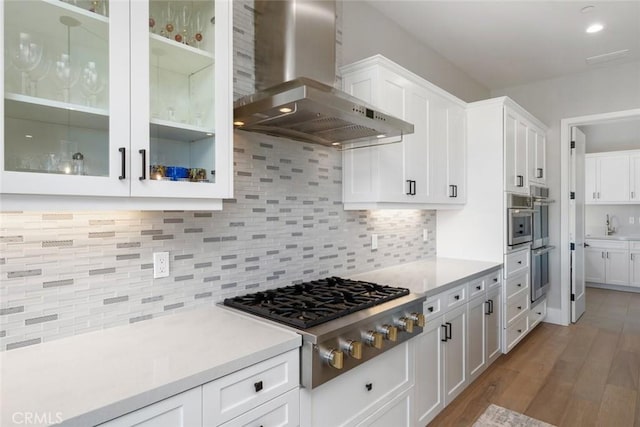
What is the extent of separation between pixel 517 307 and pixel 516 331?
0.23m

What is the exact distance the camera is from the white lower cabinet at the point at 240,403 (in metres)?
1.05

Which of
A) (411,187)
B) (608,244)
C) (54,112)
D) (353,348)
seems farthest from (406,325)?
(608,244)

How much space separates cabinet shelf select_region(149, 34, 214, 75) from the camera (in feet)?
4.44

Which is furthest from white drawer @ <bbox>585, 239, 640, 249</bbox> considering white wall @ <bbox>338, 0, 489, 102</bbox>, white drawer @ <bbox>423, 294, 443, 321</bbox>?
white drawer @ <bbox>423, 294, 443, 321</bbox>

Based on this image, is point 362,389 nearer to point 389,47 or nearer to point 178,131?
point 178,131

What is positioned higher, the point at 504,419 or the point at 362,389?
the point at 362,389

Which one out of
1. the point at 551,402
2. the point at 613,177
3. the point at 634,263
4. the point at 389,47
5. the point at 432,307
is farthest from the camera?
the point at 613,177

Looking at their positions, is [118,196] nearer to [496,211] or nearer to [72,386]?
[72,386]

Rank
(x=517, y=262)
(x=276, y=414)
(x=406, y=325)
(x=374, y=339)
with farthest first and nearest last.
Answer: (x=517, y=262) → (x=406, y=325) → (x=374, y=339) → (x=276, y=414)

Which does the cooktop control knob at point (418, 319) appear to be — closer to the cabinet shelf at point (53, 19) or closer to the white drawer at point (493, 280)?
the white drawer at point (493, 280)

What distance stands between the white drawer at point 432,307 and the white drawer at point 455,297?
0.33 ft

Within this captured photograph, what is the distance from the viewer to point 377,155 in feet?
7.83

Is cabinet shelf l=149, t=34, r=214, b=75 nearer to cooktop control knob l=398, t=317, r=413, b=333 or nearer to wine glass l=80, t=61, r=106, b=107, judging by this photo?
wine glass l=80, t=61, r=106, b=107

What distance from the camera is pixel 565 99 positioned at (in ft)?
14.4
